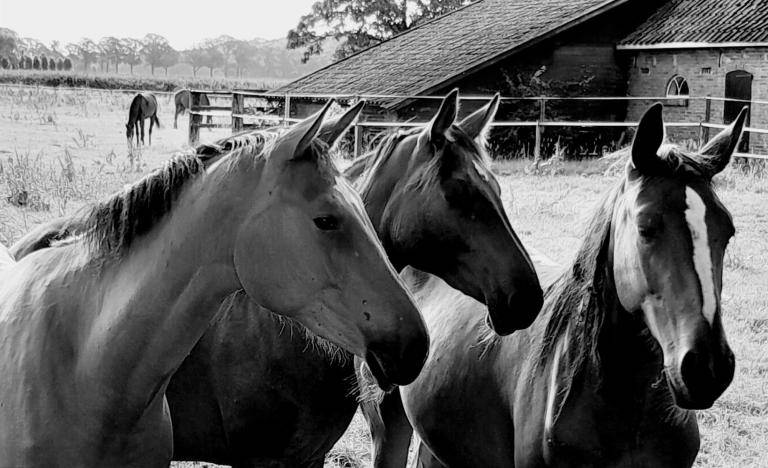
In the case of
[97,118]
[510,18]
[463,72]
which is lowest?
[97,118]

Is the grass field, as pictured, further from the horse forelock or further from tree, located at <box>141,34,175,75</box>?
tree, located at <box>141,34,175,75</box>

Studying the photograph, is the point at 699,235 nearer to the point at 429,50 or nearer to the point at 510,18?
the point at 429,50

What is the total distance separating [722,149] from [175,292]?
5.98ft

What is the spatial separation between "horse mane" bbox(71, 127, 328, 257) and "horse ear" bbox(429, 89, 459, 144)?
891 millimetres

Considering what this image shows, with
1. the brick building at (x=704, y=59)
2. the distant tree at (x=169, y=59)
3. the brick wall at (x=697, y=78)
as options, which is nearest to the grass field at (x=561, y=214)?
the brick wall at (x=697, y=78)

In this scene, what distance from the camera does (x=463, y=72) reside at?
20.2 metres

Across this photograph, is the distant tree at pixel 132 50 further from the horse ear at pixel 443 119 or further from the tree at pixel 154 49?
the horse ear at pixel 443 119

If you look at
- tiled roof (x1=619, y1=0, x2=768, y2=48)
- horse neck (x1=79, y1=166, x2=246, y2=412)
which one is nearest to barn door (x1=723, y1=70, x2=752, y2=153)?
tiled roof (x1=619, y1=0, x2=768, y2=48)

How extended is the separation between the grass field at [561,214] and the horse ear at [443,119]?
0.61m

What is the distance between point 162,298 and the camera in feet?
8.07

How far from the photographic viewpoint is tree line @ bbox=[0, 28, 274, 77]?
451 ft

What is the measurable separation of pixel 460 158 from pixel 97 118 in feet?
91.4

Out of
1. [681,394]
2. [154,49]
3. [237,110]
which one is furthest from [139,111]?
[154,49]

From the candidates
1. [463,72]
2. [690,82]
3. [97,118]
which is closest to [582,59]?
[690,82]
